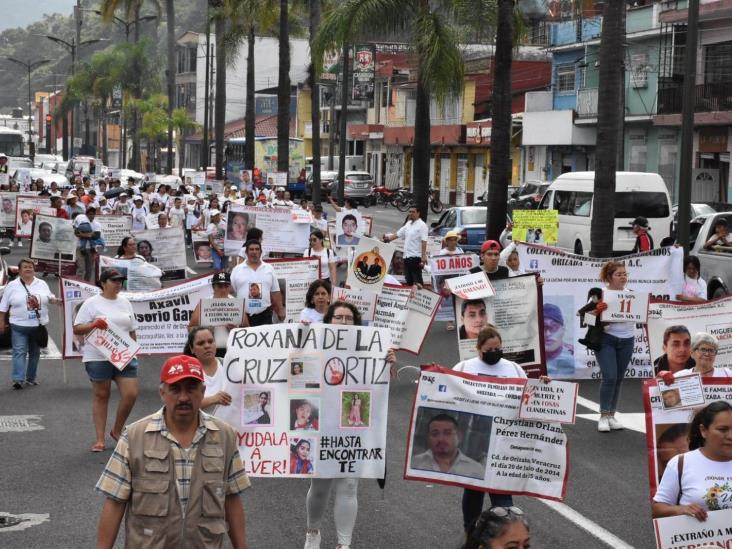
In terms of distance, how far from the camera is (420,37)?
98.9 ft

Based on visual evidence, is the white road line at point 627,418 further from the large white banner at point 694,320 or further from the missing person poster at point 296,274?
the missing person poster at point 296,274

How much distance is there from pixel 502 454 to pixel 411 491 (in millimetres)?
1997

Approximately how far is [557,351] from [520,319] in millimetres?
1508

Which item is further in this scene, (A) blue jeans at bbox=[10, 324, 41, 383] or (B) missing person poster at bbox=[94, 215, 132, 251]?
(B) missing person poster at bbox=[94, 215, 132, 251]

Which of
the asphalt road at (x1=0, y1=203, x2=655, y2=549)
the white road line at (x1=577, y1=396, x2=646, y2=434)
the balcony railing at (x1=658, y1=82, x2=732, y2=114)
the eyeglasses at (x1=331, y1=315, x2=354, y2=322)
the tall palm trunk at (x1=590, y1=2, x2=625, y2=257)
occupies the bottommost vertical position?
the asphalt road at (x1=0, y1=203, x2=655, y2=549)

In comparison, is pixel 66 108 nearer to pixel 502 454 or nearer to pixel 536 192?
pixel 536 192

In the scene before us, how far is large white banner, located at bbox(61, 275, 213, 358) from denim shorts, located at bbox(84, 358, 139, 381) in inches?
125

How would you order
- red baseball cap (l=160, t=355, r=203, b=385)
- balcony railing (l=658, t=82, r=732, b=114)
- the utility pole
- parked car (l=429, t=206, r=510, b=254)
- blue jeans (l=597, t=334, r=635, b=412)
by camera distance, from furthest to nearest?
balcony railing (l=658, t=82, r=732, b=114)
parked car (l=429, t=206, r=510, b=254)
the utility pole
blue jeans (l=597, t=334, r=635, b=412)
red baseball cap (l=160, t=355, r=203, b=385)

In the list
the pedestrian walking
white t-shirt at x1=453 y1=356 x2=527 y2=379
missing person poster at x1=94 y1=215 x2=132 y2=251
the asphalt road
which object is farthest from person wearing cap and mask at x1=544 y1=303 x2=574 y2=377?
missing person poster at x1=94 y1=215 x2=132 y2=251

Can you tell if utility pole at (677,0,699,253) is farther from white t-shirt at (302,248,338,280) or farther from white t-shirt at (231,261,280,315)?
white t-shirt at (231,261,280,315)

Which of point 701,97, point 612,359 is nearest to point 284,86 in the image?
point 701,97

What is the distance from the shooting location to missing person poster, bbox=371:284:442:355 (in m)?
14.1

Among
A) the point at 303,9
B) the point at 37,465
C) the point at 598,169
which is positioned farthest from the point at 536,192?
the point at 37,465

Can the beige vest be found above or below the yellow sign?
below
